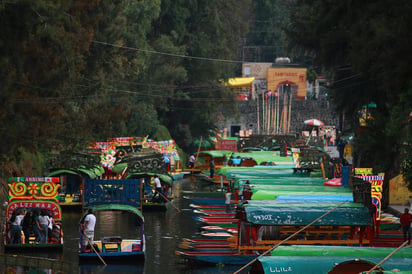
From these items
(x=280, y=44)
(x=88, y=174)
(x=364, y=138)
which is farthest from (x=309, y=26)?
(x=280, y=44)

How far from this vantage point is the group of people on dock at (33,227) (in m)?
28.5

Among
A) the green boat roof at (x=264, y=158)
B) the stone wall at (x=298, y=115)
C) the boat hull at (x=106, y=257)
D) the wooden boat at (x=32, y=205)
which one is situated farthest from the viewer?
the stone wall at (x=298, y=115)

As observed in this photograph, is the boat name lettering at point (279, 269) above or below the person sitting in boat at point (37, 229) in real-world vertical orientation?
above

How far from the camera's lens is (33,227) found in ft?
94.9

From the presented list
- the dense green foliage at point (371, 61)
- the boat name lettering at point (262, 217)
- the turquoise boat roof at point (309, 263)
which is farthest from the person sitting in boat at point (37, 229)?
the dense green foliage at point (371, 61)

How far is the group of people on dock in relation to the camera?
28.5m

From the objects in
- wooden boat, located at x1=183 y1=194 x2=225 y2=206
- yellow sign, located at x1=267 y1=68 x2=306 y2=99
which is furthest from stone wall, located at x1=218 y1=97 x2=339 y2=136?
wooden boat, located at x1=183 y1=194 x2=225 y2=206

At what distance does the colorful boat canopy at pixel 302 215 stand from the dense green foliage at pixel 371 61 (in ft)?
13.3

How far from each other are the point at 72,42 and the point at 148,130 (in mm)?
32708

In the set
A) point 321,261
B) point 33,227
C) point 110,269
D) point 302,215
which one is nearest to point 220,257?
point 302,215

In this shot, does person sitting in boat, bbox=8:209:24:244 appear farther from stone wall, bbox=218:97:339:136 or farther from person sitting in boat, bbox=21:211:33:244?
stone wall, bbox=218:97:339:136

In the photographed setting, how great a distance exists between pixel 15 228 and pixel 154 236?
21.8ft

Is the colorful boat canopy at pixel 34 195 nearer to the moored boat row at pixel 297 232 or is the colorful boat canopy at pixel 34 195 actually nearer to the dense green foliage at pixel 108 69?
the dense green foliage at pixel 108 69

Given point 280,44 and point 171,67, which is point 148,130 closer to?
point 171,67
